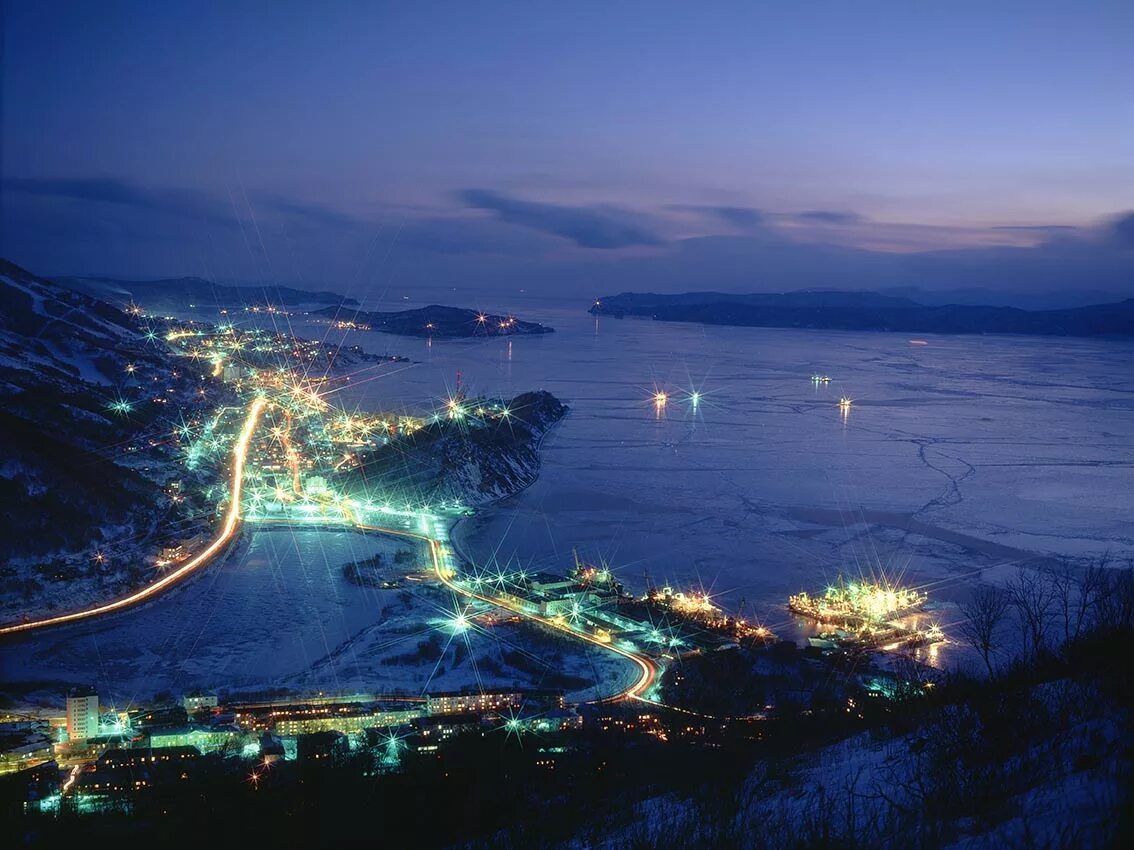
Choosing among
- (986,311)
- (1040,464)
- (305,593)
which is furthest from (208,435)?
(986,311)

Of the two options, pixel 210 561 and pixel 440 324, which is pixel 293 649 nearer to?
pixel 210 561

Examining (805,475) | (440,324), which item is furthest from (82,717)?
(440,324)

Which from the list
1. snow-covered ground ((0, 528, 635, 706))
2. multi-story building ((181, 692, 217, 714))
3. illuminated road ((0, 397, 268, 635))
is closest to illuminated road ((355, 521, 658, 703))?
snow-covered ground ((0, 528, 635, 706))

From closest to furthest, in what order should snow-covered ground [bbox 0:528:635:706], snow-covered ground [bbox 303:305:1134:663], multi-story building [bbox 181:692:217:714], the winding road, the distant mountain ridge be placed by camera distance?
multi-story building [bbox 181:692:217:714] < snow-covered ground [bbox 0:528:635:706] < the winding road < the distant mountain ridge < snow-covered ground [bbox 303:305:1134:663]

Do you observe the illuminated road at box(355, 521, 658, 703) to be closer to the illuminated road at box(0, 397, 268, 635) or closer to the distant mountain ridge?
the illuminated road at box(0, 397, 268, 635)

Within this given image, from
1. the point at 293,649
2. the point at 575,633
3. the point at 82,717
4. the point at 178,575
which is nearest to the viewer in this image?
the point at 82,717

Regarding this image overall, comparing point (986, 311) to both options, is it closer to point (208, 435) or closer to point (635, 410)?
point (635, 410)
